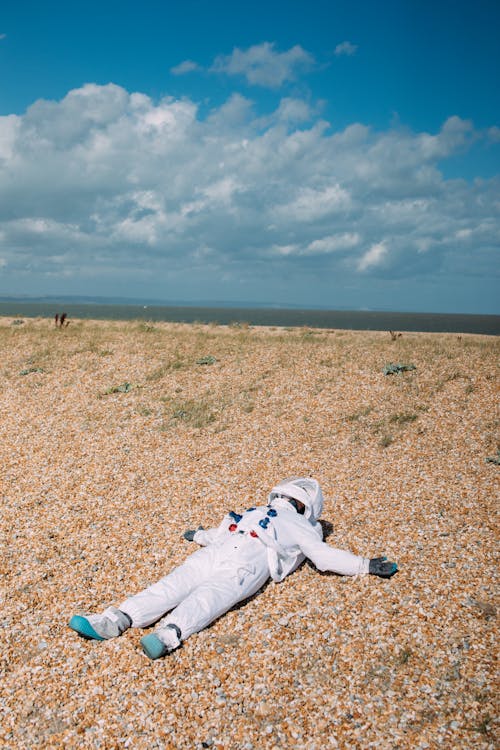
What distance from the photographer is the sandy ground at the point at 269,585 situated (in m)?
3.89

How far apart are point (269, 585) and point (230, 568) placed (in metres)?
0.71

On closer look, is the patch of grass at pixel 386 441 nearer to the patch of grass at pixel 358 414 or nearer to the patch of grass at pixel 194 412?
the patch of grass at pixel 358 414

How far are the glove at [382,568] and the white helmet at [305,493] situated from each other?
0.82m

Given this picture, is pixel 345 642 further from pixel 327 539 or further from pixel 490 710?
pixel 327 539

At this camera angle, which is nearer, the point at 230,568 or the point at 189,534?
the point at 230,568

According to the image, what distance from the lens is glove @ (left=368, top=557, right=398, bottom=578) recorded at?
5320mm

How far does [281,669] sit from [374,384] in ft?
28.2

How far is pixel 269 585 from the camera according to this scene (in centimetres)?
546

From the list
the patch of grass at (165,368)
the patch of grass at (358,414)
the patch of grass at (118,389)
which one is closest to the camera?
the patch of grass at (358,414)

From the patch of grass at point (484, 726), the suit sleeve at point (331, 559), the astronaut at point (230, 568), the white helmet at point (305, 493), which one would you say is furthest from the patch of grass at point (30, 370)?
the patch of grass at point (484, 726)

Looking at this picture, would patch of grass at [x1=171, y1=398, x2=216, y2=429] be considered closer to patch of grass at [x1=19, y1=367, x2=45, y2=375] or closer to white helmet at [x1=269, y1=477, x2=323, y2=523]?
white helmet at [x1=269, y1=477, x2=323, y2=523]

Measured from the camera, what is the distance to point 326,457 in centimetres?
886

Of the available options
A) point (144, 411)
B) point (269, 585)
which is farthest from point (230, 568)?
point (144, 411)

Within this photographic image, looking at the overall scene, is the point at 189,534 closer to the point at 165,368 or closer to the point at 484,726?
the point at 484,726
